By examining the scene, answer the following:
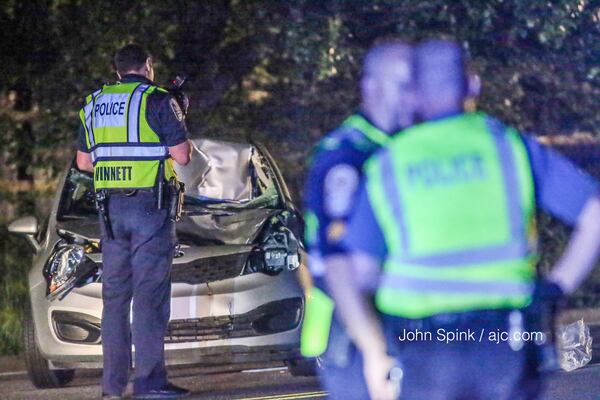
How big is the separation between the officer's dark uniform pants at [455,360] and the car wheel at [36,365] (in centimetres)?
485

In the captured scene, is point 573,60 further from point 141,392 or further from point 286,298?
point 141,392

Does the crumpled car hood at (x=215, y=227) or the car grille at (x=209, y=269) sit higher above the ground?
the crumpled car hood at (x=215, y=227)

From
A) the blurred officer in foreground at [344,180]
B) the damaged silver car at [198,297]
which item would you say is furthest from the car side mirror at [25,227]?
the blurred officer in foreground at [344,180]

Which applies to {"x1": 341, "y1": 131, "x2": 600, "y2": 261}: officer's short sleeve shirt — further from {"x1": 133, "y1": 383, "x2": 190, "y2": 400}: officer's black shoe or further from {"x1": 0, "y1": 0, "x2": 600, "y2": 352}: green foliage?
{"x1": 0, "y1": 0, "x2": 600, "y2": 352}: green foliage

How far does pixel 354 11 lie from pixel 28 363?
4.71m

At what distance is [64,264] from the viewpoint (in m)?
7.34

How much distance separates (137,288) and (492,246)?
3.97 m

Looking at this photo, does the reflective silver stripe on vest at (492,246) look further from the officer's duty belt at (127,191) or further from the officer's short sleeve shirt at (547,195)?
the officer's duty belt at (127,191)

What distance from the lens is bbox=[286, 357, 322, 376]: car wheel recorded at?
7.64m

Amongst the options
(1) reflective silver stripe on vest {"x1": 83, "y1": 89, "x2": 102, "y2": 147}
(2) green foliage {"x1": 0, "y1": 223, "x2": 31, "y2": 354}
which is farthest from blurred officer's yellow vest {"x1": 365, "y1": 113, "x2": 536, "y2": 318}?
(2) green foliage {"x1": 0, "y1": 223, "x2": 31, "y2": 354}

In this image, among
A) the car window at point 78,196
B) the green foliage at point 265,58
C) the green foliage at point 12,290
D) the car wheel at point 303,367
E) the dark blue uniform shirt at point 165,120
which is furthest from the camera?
the green foliage at point 265,58

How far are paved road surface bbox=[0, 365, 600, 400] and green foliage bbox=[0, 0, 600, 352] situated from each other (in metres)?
2.29

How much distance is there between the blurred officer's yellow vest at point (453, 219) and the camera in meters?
2.82

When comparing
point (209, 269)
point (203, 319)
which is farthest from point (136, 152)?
point (203, 319)
